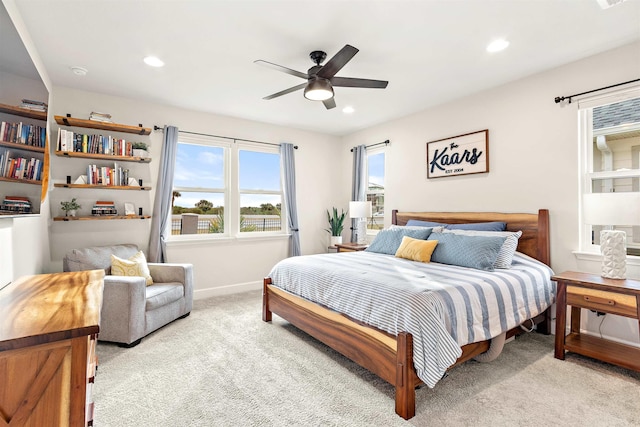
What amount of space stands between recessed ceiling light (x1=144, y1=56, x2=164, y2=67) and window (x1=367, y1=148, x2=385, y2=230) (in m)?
3.33

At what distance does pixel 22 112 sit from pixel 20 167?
29 cm

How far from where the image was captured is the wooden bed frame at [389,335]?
1902 mm

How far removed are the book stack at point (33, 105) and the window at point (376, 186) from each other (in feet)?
13.7

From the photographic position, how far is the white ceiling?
87.4 inches

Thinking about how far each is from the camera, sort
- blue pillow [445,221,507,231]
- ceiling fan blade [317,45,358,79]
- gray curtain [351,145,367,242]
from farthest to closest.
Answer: gray curtain [351,145,367,242] → blue pillow [445,221,507,231] → ceiling fan blade [317,45,358,79]

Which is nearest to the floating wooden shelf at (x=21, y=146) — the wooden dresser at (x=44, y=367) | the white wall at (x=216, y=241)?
the wooden dresser at (x=44, y=367)

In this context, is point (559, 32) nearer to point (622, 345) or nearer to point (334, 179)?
point (622, 345)

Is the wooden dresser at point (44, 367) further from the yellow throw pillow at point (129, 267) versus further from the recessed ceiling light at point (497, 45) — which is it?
the recessed ceiling light at point (497, 45)

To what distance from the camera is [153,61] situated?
9.76ft

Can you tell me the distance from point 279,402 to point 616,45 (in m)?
3.96

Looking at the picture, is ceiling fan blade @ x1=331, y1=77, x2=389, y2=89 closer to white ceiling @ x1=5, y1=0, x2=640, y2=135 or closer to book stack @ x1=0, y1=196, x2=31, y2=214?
white ceiling @ x1=5, y1=0, x2=640, y2=135

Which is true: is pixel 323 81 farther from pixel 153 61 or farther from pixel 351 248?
pixel 351 248

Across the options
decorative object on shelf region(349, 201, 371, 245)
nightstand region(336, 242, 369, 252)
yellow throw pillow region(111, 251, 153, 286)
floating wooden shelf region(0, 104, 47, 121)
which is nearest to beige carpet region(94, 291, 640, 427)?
yellow throw pillow region(111, 251, 153, 286)

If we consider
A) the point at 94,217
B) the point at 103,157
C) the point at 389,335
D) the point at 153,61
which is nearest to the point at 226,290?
the point at 94,217
